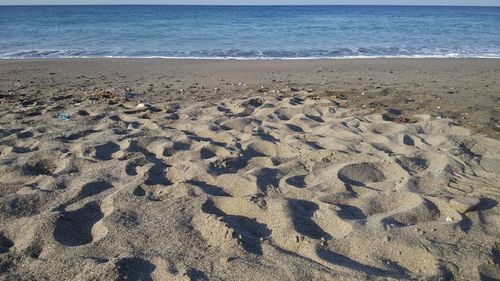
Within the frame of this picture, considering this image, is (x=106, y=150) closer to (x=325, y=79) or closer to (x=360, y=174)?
(x=360, y=174)

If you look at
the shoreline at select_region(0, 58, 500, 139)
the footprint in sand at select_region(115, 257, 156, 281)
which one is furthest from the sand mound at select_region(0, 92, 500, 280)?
the shoreline at select_region(0, 58, 500, 139)

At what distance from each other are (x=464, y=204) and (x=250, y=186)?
4.58 feet

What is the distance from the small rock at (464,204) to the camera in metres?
2.60

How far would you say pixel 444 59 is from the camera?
1066cm

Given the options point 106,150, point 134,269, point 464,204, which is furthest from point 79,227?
point 464,204

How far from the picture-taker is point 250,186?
297 centimetres

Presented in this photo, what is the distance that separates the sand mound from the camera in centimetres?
210

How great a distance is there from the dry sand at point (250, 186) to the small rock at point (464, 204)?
12 millimetres

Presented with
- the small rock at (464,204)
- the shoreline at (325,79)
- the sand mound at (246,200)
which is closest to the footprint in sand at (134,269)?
the sand mound at (246,200)

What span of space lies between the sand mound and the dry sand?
0.03 ft

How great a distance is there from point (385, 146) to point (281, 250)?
1942 millimetres

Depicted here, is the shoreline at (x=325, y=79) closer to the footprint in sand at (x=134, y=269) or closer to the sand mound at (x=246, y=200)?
the sand mound at (x=246, y=200)

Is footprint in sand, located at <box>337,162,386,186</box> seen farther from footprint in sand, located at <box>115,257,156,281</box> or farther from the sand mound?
footprint in sand, located at <box>115,257,156,281</box>

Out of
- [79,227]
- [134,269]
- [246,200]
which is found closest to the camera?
[134,269]
